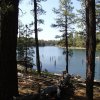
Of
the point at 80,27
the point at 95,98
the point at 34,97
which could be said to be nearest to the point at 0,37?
the point at 34,97

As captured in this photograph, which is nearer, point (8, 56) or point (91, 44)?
point (8, 56)

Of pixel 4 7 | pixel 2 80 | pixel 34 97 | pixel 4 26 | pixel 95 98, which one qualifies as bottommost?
pixel 95 98

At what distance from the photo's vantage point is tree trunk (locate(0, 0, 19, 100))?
31.0 feet

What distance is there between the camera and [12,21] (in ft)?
31.7

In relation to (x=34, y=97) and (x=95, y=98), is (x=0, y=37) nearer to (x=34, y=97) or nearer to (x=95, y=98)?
(x=34, y=97)

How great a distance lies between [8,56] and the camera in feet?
31.5

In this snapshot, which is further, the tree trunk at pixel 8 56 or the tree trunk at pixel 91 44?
the tree trunk at pixel 91 44

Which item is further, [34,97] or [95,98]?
[95,98]

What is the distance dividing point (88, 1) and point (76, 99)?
4.96 m

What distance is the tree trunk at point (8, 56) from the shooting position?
946 cm

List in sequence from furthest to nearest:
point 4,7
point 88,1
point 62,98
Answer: point 62,98 → point 88,1 → point 4,7

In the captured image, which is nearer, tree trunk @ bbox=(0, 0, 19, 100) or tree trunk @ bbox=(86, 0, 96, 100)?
tree trunk @ bbox=(0, 0, 19, 100)

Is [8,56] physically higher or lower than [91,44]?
lower

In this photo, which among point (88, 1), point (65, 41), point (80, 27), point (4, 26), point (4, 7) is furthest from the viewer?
point (65, 41)
